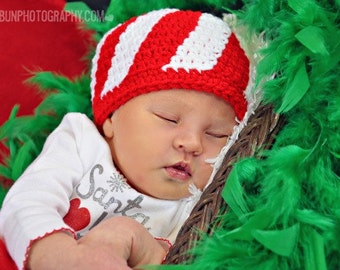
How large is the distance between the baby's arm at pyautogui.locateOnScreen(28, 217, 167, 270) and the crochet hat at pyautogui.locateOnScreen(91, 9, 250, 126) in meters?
0.35

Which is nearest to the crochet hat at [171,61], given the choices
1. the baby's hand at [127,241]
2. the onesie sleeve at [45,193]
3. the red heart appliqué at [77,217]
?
the onesie sleeve at [45,193]

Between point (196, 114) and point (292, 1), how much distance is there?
333 mm

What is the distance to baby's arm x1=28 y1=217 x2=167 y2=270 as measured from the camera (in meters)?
1.12

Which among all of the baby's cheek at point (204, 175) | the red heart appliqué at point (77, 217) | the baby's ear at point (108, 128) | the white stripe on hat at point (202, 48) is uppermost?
the white stripe on hat at point (202, 48)

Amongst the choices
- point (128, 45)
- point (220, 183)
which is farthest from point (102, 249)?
point (128, 45)

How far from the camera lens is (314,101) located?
1172 mm

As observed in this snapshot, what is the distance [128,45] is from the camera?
1.54 meters

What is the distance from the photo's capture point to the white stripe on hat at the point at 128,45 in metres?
1.51

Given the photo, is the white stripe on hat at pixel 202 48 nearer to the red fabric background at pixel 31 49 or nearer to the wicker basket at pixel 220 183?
the wicker basket at pixel 220 183

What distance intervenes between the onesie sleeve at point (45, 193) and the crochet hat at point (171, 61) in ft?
0.38

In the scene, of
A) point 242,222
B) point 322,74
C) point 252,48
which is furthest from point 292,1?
point 242,222

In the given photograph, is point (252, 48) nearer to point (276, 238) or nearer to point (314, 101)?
point (314, 101)

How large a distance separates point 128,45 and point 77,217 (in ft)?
1.35

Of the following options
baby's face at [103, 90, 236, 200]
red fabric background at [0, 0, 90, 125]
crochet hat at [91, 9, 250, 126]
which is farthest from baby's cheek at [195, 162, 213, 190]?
red fabric background at [0, 0, 90, 125]
